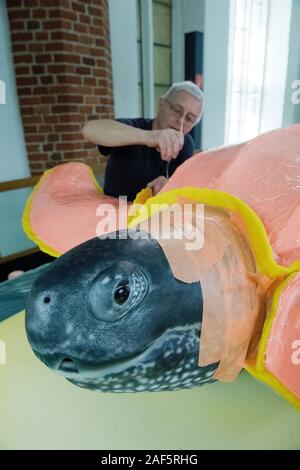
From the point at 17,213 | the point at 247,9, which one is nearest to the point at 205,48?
the point at 247,9

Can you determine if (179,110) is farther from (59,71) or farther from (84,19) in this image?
(84,19)

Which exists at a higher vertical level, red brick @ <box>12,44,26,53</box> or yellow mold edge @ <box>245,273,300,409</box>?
red brick @ <box>12,44,26,53</box>

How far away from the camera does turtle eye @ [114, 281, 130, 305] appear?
0.39 metres

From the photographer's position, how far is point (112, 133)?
1.11 meters

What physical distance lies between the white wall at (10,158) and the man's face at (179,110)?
57.0 inches

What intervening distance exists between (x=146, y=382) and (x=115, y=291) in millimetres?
147

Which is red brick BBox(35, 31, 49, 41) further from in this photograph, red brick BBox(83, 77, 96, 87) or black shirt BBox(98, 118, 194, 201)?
black shirt BBox(98, 118, 194, 201)

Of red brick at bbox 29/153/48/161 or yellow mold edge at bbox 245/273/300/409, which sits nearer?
yellow mold edge at bbox 245/273/300/409

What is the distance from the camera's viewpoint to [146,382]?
441mm

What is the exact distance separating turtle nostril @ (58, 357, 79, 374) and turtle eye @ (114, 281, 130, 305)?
0.09m

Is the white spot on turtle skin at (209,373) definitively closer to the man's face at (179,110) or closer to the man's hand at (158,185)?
the man's hand at (158,185)

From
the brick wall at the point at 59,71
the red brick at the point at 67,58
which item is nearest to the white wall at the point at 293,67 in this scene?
the brick wall at the point at 59,71

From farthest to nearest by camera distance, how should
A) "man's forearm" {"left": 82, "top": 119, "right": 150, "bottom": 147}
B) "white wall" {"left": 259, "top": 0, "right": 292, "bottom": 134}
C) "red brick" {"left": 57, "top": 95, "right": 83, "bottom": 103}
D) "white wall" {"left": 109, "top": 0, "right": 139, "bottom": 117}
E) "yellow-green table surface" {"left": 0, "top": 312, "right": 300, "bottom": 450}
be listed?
1. "white wall" {"left": 259, "top": 0, "right": 292, "bottom": 134}
2. "white wall" {"left": 109, "top": 0, "right": 139, "bottom": 117}
3. "red brick" {"left": 57, "top": 95, "right": 83, "bottom": 103}
4. "man's forearm" {"left": 82, "top": 119, "right": 150, "bottom": 147}
5. "yellow-green table surface" {"left": 0, "top": 312, "right": 300, "bottom": 450}

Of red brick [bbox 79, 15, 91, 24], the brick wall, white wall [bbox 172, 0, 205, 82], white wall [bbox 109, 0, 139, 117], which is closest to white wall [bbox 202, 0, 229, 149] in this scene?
white wall [bbox 172, 0, 205, 82]
